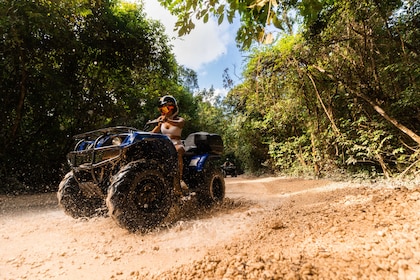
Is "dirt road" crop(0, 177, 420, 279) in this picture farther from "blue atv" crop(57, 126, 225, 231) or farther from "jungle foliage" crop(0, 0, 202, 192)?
"jungle foliage" crop(0, 0, 202, 192)

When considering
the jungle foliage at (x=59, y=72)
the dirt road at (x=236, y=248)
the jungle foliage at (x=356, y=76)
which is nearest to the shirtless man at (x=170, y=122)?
the dirt road at (x=236, y=248)

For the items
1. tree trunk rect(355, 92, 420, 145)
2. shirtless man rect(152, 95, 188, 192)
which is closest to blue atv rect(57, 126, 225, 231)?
shirtless man rect(152, 95, 188, 192)

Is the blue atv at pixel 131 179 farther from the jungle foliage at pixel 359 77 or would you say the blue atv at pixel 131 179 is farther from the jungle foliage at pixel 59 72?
the jungle foliage at pixel 59 72

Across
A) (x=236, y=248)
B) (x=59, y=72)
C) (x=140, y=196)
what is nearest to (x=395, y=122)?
(x=236, y=248)

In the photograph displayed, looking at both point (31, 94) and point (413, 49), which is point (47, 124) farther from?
point (413, 49)

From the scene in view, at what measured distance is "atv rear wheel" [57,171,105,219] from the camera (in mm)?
3584

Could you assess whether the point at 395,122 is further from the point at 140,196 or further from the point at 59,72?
the point at 59,72

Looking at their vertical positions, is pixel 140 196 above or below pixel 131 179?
below

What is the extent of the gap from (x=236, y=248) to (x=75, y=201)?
268cm

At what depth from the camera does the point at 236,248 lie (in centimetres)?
199

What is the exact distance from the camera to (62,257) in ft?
7.12

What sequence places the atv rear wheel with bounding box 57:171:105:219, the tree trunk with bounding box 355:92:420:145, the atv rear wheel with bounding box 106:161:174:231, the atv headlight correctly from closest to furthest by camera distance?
the atv rear wheel with bounding box 106:161:174:231 → the atv headlight → the atv rear wheel with bounding box 57:171:105:219 → the tree trunk with bounding box 355:92:420:145

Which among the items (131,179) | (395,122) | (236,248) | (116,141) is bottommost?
(236,248)

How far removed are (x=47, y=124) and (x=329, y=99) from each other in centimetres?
895
